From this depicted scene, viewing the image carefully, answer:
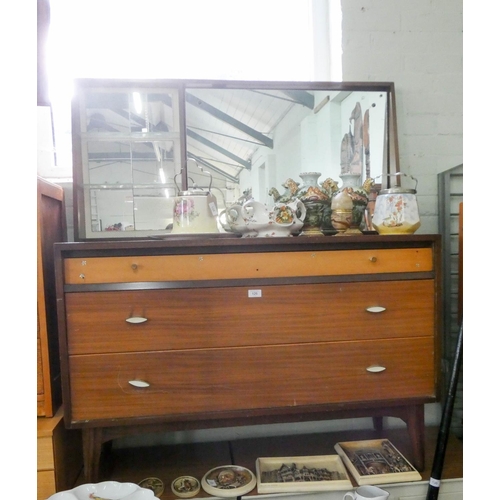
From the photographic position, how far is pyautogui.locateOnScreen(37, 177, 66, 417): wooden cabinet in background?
1154 millimetres

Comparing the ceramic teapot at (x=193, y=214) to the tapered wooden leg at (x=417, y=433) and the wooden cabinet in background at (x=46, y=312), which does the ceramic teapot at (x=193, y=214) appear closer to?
the wooden cabinet in background at (x=46, y=312)

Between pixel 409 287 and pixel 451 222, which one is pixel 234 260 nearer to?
pixel 409 287

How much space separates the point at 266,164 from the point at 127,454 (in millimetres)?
1248

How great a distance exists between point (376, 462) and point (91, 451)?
918 mm

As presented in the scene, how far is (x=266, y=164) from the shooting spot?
1.52 metres

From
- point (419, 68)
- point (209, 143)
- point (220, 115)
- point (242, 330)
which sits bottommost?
point (242, 330)

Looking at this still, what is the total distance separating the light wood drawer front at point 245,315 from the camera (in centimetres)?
108

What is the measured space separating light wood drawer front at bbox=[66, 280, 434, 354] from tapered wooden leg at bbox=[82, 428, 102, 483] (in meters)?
0.26

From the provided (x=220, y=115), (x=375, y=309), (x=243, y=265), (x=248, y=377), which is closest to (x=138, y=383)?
(x=248, y=377)

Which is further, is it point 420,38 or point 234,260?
point 420,38

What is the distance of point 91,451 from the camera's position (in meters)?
1.13

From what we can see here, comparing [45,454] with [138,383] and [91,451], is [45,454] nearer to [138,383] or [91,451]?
[91,451]
